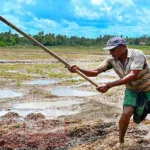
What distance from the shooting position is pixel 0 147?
6520 mm

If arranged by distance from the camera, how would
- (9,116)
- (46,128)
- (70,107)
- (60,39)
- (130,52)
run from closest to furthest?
(130,52) < (46,128) < (9,116) < (70,107) < (60,39)

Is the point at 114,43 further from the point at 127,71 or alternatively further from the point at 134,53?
the point at 127,71

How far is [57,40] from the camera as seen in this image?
10131 centimetres

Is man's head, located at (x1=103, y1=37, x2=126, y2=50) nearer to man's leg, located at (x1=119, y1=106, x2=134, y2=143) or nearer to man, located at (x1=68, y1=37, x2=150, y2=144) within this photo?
man, located at (x1=68, y1=37, x2=150, y2=144)

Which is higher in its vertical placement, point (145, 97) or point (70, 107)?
point (145, 97)

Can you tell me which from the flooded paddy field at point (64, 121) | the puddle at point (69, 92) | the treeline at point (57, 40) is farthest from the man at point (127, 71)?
the treeline at point (57, 40)

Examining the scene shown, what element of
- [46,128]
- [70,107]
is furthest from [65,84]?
[46,128]

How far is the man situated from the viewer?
5.55 metres

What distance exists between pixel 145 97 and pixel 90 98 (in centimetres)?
687

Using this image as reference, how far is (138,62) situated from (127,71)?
0.23 meters

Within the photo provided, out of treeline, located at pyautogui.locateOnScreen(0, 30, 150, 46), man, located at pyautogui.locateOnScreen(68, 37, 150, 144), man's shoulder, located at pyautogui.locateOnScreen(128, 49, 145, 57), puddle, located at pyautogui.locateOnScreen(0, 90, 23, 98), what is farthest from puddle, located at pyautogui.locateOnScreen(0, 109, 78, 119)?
treeline, located at pyautogui.locateOnScreen(0, 30, 150, 46)

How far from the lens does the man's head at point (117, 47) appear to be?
219 inches

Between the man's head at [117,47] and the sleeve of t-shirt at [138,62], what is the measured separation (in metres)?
0.19

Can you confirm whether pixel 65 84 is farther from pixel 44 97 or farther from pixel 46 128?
pixel 46 128
